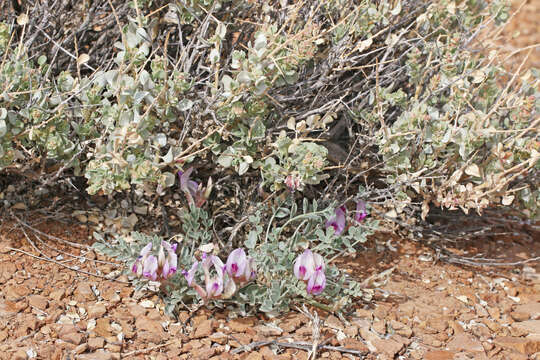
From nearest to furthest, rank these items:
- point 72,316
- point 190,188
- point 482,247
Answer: point 72,316, point 190,188, point 482,247

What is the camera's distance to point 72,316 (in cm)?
197

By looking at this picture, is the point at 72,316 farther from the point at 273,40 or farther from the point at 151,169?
the point at 273,40

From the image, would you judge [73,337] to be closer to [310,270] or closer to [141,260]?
[141,260]

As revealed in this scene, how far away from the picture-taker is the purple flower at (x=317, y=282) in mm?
1975

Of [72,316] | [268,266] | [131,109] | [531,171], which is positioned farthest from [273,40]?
[531,171]

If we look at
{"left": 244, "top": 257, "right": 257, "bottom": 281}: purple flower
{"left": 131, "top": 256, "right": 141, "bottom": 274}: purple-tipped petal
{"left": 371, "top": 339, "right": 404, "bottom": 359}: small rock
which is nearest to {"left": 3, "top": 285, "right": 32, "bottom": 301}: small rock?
{"left": 131, "top": 256, "right": 141, "bottom": 274}: purple-tipped petal

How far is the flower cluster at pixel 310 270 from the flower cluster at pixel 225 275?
0.14 metres

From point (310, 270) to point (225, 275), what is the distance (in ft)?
0.84

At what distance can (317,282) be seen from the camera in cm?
198

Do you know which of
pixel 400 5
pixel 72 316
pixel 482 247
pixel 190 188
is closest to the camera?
pixel 72 316

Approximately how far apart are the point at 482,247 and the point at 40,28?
6.39ft

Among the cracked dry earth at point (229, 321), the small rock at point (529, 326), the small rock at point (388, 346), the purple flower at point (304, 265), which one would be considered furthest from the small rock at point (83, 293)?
the small rock at point (529, 326)

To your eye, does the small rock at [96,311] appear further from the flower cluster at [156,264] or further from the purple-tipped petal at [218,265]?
the purple-tipped petal at [218,265]

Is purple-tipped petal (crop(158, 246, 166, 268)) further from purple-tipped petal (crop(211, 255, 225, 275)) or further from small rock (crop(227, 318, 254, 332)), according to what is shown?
small rock (crop(227, 318, 254, 332))
